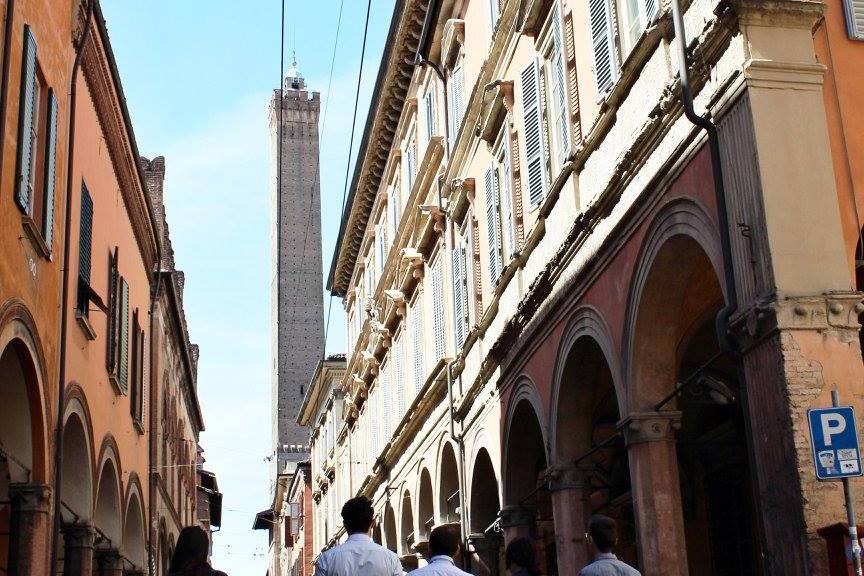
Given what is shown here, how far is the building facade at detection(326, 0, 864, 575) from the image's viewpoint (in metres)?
9.19

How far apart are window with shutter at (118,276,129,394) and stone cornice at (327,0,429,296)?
7565mm

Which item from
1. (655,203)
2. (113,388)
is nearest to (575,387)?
(655,203)

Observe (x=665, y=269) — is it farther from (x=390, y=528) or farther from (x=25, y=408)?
(x=390, y=528)

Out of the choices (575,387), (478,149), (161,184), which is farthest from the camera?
(161,184)

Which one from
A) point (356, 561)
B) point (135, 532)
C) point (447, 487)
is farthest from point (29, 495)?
point (135, 532)

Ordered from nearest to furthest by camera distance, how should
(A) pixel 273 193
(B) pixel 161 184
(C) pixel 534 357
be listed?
(C) pixel 534 357 → (B) pixel 161 184 → (A) pixel 273 193

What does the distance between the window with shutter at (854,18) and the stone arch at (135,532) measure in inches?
658

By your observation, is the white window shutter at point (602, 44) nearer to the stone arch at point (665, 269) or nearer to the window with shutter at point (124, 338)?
the stone arch at point (665, 269)

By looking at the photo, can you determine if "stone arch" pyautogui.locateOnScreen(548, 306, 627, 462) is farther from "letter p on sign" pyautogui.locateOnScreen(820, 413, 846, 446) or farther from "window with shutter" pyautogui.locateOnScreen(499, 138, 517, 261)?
"letter p on sign" pyautogui.locateOnScreen(820, 413, 846, 446)

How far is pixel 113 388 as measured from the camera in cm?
1995

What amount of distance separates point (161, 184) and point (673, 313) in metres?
24.0

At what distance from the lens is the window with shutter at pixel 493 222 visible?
18.3 metres

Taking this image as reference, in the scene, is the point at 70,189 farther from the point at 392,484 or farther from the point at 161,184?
the point at 161,184

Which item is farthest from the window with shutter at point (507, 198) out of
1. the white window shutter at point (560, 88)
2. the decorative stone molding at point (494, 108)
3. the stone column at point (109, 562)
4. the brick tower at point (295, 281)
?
the brick tower at point (295, 281)
